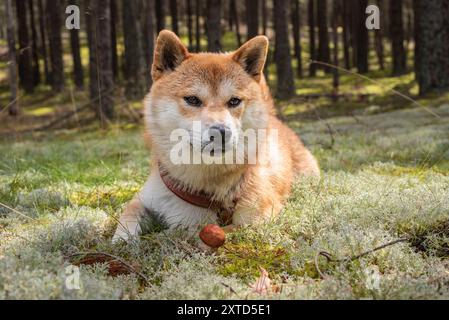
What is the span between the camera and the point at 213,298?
272 centimetres

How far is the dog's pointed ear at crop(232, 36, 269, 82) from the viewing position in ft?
13.9

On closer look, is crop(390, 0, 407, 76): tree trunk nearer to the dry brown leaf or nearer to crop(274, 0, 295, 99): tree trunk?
crop(274, 0, 295, 99): tree trunk

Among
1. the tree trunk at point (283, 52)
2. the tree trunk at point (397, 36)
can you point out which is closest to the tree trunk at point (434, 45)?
the tree trunk at point (283, 52)

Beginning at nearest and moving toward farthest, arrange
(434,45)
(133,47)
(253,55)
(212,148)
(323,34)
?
(212,148)
(253,55)
(434,45)
(133,47)
(323,34)

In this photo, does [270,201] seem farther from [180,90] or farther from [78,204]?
[78,204]

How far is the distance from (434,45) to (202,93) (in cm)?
1287

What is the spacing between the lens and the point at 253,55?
14.2 ft

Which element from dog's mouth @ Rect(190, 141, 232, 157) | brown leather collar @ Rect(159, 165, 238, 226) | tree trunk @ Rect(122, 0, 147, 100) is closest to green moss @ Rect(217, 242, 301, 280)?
brown leather collar @ Rect(159, 165, 238, 226)

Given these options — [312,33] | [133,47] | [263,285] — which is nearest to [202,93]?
[263,285]

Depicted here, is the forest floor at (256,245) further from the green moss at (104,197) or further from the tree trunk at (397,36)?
the tree trunk at (397,36)

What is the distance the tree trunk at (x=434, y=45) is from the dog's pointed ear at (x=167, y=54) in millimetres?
12445

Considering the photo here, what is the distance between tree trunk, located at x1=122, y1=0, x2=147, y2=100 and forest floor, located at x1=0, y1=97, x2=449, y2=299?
13.7m

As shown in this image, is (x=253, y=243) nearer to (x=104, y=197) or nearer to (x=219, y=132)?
(x=219, y=132)
